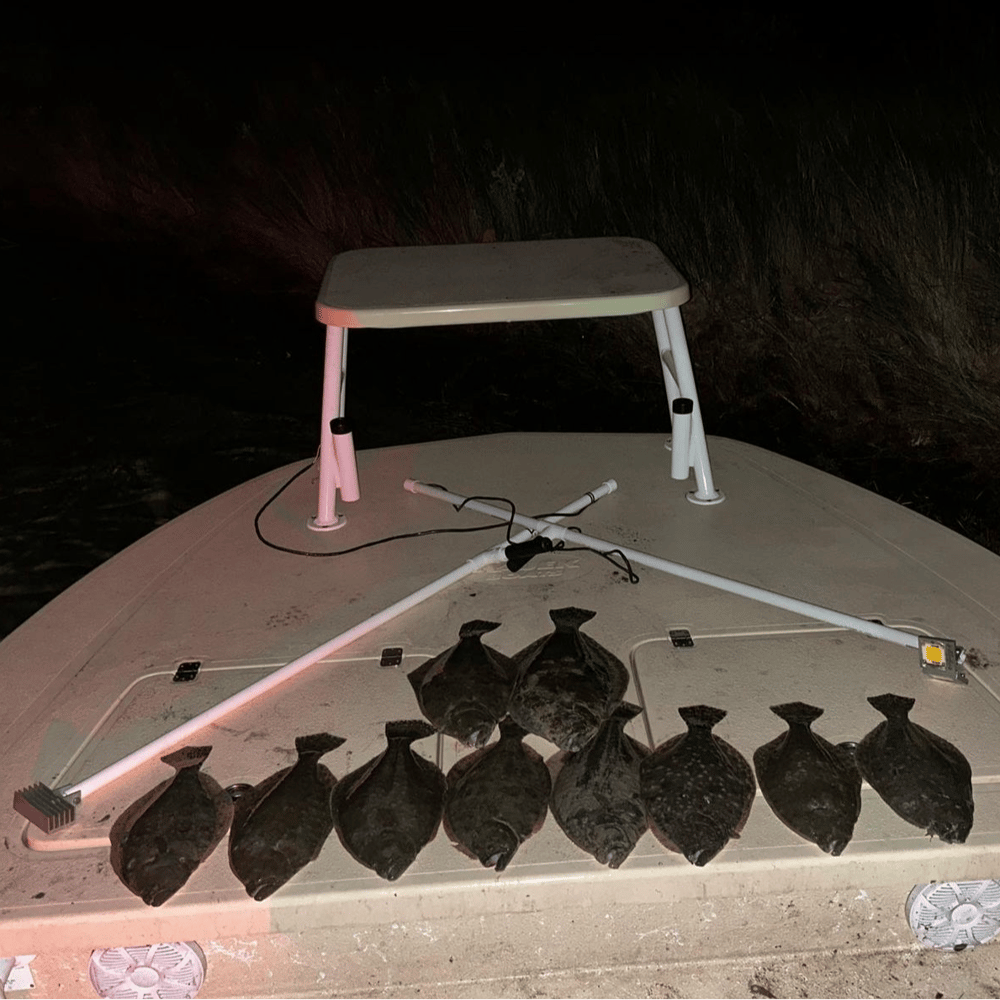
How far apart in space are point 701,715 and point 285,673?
726 mm

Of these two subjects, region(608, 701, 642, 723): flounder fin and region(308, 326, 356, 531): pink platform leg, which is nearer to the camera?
region(608, 701, 642, 723): flounder fin

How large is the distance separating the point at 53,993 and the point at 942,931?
133cm

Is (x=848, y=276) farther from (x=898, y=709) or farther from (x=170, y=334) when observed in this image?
(x=170, y=334)

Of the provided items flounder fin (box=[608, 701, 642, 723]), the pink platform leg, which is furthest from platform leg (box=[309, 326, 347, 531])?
flounder fin (box=[608, 701, 642, 723])

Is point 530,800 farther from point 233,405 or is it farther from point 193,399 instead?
point 193,399

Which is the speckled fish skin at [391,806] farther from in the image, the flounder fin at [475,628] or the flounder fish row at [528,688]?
the flounder fin at [475,628]

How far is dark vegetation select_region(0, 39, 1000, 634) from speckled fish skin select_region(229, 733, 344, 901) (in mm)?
2368

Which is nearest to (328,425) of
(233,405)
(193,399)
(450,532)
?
(450,532)

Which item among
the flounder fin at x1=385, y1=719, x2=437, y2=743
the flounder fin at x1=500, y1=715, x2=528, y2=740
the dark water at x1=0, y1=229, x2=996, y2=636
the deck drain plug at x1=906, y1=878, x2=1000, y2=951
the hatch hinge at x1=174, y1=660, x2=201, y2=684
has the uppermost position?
the hatch hinge at x1=174, y1=660, x2=201, y2=684

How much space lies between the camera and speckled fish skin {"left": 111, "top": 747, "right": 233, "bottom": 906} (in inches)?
48.3

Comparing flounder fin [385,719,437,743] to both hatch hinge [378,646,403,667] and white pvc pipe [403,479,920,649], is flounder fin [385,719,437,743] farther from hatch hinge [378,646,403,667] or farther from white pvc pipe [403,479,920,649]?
white pvc pipe [403,479,920,649]

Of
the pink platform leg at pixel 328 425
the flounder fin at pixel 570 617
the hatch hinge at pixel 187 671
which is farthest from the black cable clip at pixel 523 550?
the hatch hinge at pixel 187 671

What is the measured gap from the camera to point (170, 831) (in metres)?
1.29

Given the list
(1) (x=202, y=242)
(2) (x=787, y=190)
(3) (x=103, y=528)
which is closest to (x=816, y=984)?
(3) (x=103, y=528)
